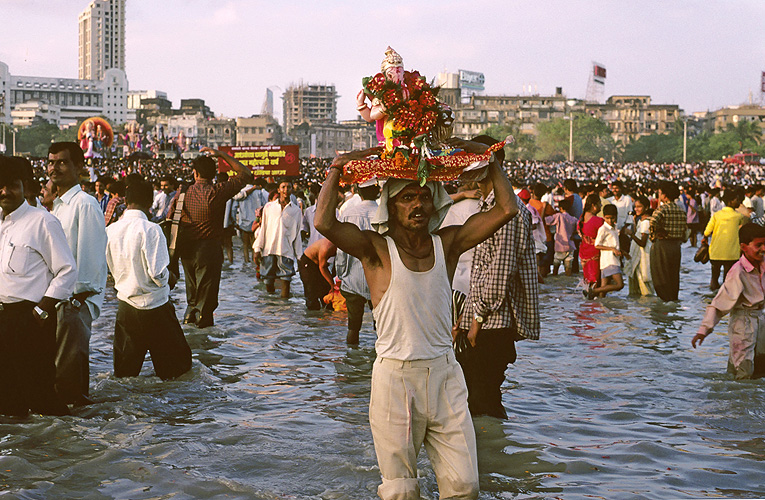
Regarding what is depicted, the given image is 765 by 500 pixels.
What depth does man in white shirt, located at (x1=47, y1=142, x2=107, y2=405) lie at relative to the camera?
6.50m

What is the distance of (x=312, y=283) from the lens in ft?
41.4

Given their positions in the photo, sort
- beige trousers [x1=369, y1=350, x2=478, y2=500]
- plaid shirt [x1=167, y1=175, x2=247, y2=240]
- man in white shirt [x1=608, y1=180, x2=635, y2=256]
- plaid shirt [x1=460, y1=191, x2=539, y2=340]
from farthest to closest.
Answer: man in white shirt [x1=608, y1=180, x2=635, y2=256] → plaid shirt [x1=167, y1=175, x2=247, y2=240] → plaid shirt [x1=460, y1=191, x2=539, y2=340] → beige trousers [x1=369, y1=350, x2=478, y2=500]

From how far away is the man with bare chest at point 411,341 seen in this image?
4109 mm

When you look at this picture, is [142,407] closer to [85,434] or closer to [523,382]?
[85,434]

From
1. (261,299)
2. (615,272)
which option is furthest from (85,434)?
(615,272)

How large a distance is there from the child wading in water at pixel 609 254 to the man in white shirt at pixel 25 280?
8995 mm

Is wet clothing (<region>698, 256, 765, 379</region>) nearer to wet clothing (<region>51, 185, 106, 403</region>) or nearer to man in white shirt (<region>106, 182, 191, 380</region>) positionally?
man in white shirt (<region>106, 182, 191, 380</region>)

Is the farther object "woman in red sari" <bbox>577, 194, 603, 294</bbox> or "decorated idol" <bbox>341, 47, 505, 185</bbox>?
"woman in red sari" <bbox>577, 194, 603, 294</bbox>

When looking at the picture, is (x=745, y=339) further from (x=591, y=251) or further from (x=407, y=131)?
(x=591, y=251)

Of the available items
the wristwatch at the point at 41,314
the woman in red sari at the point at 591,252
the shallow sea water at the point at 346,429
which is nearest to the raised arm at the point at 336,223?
the shallow sea water at the point at 346,429

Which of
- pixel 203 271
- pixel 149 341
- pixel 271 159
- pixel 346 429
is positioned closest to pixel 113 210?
pixel 203 271

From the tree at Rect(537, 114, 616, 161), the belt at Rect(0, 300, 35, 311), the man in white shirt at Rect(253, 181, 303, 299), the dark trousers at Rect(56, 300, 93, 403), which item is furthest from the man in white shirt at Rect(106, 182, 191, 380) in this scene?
the tree at Rect(537, 114, 616, 161)

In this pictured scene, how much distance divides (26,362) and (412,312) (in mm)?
3141

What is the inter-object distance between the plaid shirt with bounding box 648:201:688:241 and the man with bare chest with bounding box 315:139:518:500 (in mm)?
9147
